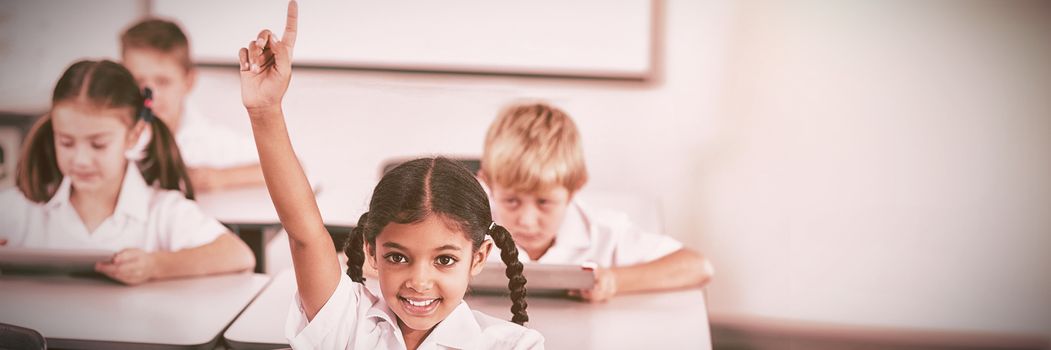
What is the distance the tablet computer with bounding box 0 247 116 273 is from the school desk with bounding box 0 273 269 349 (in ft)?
0.13

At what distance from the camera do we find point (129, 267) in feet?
6.02

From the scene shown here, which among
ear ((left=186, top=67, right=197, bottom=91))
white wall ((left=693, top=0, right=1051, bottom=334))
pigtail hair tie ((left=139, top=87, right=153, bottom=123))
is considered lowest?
white wall ((left=693, top=0, right=1051, bottom=334))

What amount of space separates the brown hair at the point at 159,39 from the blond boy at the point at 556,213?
1.18 metres

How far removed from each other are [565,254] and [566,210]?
96mm

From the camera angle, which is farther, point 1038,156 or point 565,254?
point 1038,156

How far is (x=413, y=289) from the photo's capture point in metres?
1.30

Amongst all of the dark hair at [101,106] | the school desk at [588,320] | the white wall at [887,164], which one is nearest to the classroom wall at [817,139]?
the white wall at [887,164]

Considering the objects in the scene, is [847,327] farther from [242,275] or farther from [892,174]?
[242,275]

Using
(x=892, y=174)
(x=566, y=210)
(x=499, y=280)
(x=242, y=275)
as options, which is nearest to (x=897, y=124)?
(x=892, y=174)

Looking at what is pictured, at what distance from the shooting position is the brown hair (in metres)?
2.78

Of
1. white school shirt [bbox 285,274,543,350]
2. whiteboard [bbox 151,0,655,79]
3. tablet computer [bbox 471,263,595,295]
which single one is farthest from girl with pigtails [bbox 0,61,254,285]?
whiteboard [bbox 151,0,655,79]

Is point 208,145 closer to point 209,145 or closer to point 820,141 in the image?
point 209,145

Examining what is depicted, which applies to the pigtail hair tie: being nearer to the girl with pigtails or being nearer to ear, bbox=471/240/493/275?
the girl with pigtails

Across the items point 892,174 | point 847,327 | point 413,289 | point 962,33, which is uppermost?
point 962,33
